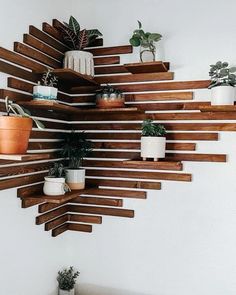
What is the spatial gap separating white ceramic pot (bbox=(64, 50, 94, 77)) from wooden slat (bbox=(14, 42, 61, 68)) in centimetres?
9

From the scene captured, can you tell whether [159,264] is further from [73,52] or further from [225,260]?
[73,52]

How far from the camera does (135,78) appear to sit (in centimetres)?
239

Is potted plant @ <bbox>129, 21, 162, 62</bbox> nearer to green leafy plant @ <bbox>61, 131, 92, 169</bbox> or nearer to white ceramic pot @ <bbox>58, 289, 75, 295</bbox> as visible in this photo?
green leafy plant @ <bbox>61, 131, 92, 169</bbox>

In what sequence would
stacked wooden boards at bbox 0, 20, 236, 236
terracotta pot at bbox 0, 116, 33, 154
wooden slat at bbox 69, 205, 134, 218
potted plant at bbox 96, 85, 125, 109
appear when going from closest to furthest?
terracotta pot at bbox 0, 116, 33, 154 → stacked wooden boards at bbox 0, 20, 236, 236 → potted plant at bbox 96, 85, 125, 109 → wooden slat at bbox 69, 205, 134, 218

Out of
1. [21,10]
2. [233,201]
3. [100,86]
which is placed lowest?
[233,201]

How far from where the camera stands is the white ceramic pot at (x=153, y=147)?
7.00 feet

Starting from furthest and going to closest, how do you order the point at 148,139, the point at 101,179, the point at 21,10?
the point at 101,179 < the point at 148,139 < the point at 21,10

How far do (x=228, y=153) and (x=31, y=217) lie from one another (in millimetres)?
1373

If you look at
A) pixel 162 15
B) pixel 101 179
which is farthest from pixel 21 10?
pixel 101 179

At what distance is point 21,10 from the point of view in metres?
1.97

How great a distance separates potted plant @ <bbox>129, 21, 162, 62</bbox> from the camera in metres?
2.17

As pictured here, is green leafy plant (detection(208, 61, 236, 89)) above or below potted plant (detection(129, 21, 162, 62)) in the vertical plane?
below

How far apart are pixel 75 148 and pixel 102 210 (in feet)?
1.78

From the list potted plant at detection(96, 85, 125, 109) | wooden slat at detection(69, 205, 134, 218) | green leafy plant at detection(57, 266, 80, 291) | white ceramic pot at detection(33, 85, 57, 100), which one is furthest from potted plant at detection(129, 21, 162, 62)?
green leafy plant at detection(57, 266, 80, 291)
